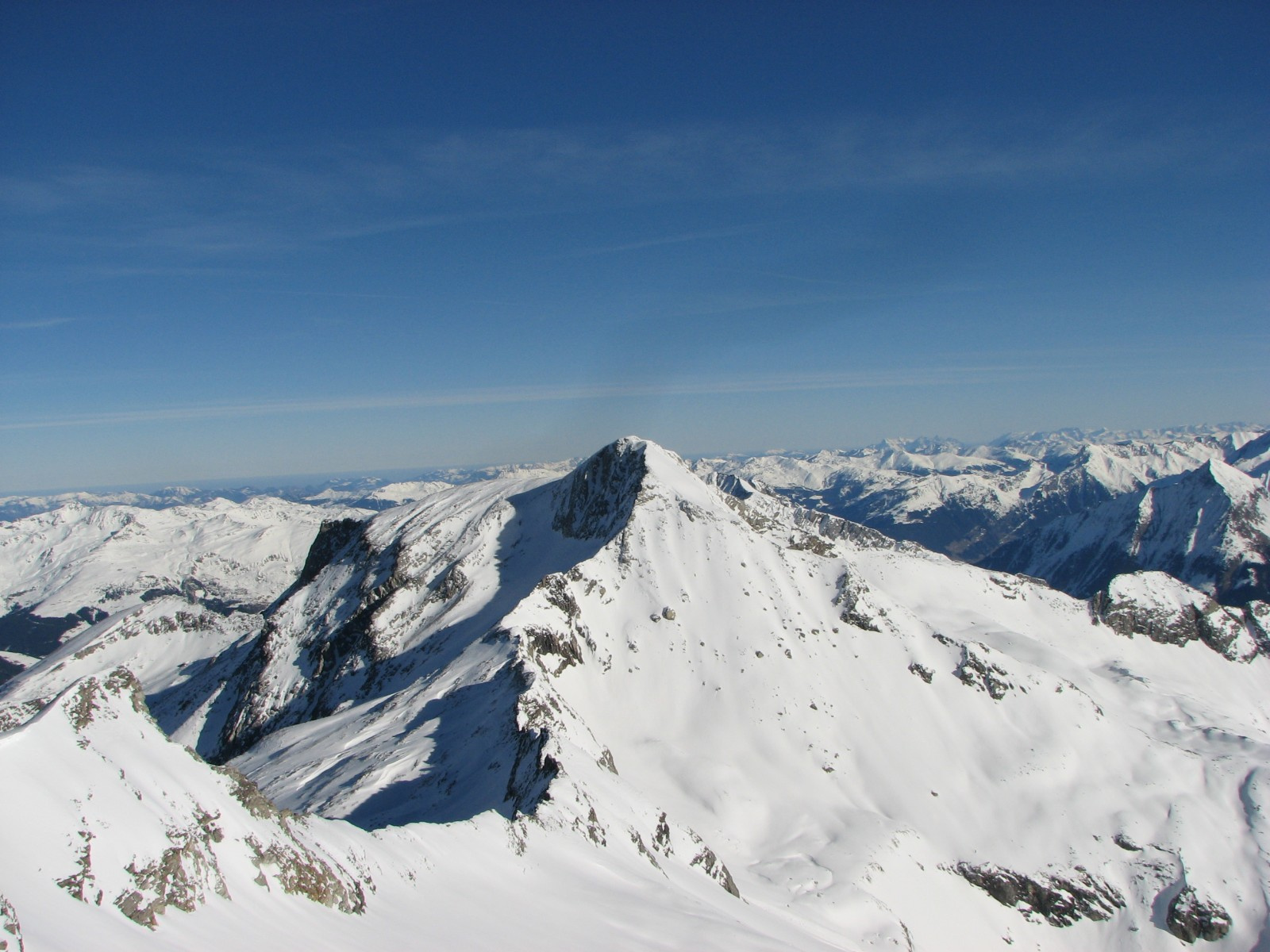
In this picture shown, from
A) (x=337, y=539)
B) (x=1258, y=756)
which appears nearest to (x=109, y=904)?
(x=337, y=539)

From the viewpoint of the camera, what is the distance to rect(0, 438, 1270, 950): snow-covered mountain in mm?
23281

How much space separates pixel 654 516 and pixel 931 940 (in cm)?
7370

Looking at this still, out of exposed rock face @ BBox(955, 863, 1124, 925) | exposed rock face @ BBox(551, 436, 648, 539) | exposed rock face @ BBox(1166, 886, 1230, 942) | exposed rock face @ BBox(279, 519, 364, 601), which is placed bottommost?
exposed rock face @ BBox(1166, 886, 1230, 942)

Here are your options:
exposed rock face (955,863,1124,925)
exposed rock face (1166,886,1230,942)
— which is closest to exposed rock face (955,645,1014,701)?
exposed rock face (955,863,1124,925)

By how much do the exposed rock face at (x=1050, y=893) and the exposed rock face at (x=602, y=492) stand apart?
246ft

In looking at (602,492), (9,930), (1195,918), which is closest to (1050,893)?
(1195,918)

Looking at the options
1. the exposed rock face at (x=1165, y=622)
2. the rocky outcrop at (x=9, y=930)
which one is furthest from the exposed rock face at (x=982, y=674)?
the rocky outcrop at (x=9, y=930)

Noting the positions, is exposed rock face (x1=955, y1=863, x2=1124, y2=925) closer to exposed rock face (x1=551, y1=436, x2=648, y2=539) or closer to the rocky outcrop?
exposed rock face (x1=551, y1=436, x2=648, y2=539)

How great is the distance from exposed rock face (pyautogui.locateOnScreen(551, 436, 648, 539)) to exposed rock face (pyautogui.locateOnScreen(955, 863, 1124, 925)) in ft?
246

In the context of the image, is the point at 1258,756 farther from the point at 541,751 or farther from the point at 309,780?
the point at 309,780

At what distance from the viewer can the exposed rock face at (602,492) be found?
13200cm

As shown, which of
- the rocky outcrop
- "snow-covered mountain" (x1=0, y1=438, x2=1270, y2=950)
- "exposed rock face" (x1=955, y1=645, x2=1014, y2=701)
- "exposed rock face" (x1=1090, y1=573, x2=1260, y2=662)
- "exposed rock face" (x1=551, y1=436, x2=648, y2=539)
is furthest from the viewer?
"exposed rock face" (x1=1090, y1=573, x2=1260, y2=662)

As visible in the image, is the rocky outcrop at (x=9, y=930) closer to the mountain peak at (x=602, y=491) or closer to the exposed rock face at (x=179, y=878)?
the exposed rock face at (x=179, y=878)

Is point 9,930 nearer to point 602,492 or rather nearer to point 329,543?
point 602,492
